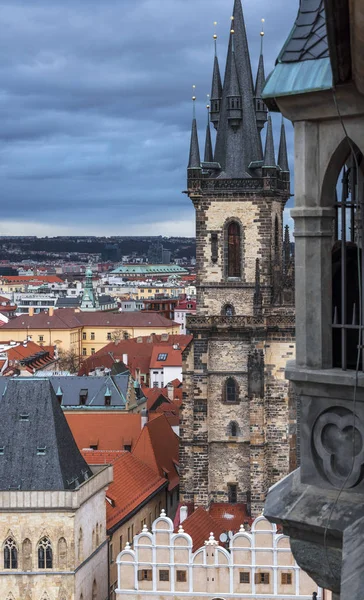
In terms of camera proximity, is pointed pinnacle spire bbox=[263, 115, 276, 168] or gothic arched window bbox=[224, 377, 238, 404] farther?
pointed pinnacle spire bbox=[263, 115, 276, 168]

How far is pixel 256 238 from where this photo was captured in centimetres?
5103

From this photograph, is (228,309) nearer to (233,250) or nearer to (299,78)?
(233,250)

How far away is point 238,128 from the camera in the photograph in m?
51.8

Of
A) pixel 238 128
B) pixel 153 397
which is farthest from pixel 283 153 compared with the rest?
pixel 153 397

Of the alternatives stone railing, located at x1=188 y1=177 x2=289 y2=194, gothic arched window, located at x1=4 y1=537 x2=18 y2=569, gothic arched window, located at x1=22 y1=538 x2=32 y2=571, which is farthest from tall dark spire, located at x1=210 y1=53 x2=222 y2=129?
gothic arched window, located at x1=4 y1=537 x2=18 y2=569

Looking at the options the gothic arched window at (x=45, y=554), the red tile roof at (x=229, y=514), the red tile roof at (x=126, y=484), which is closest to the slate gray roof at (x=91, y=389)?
the red tile roof at (x=126, y=484)

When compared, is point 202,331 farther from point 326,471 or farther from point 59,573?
point 326,471

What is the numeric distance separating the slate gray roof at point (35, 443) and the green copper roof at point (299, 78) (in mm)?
36391

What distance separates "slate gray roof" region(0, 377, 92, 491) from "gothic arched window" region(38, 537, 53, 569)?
6.04 ft

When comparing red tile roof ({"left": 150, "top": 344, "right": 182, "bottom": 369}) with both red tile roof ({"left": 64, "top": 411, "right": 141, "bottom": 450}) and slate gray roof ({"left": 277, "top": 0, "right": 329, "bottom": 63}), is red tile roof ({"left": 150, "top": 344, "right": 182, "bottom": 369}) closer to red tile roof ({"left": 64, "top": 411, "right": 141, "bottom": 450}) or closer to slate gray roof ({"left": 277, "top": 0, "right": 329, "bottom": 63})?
red tile roof ({"left": 64, "top": 411, "right": 141, "bottom": 450})

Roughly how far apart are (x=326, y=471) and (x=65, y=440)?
37235mm

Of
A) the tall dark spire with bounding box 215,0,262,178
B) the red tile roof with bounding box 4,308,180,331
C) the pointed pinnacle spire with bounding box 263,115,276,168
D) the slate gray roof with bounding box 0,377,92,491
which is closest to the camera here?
the slate gray roof with bounding box 0,377,92,491

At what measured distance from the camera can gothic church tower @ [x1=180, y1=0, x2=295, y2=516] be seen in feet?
164

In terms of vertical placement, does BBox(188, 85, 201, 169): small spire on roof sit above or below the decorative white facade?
above
